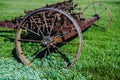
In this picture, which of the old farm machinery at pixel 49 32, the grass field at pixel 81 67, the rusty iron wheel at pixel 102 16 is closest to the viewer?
the grass field at pixel 81 67

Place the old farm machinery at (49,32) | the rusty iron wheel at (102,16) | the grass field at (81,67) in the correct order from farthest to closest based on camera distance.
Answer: the rusty iron wheel at (102,16) < the old farm machinery at (49,32) < the grass field at (81,67)

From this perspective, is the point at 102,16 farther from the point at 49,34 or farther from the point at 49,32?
the point at 49,34

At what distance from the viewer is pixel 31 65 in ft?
21.0

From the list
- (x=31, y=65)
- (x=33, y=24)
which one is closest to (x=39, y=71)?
(x=31, y=65)

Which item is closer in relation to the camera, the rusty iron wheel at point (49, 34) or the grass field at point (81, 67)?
the grass field at point (81, 67)

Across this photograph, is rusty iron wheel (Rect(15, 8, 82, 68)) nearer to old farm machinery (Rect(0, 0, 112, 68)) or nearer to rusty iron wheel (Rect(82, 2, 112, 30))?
old farm machinery (Rect(0, 0, 112, 68))

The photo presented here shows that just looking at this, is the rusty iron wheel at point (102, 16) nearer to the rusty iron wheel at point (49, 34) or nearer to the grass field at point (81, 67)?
the grass field at point (81, 67)

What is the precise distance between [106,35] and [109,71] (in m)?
3.72

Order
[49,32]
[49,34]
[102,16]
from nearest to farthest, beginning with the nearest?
[49,34] → [49,32] → [102,16]

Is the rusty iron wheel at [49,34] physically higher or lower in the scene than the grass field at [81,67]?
higher

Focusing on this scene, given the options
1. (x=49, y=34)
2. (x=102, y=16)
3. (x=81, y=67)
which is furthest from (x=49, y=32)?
(x=102, y=16)

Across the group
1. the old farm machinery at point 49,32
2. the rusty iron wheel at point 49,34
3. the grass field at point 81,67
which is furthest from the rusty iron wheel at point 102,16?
the rusty iron wheel at point 49,34

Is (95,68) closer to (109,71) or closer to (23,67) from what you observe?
(109,71)

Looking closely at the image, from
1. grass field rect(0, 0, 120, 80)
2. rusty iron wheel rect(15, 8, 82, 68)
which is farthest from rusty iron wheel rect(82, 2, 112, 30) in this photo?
rusty iron wheel rect(15, 8, 82, 68)
